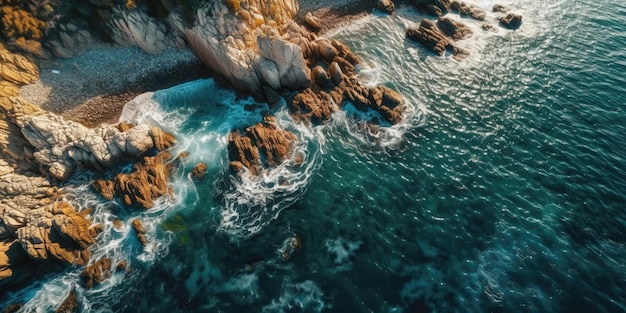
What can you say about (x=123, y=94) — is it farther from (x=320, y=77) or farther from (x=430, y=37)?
(x=430, y=37)

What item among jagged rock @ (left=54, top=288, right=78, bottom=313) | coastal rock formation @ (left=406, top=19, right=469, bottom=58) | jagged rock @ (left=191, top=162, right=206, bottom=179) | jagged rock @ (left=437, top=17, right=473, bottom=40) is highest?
jagged rock @ (left=437, top=17, right=473, bottom=40)

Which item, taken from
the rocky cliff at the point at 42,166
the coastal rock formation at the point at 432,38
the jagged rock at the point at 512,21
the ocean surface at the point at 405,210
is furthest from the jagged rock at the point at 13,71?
the jagged rock at the point at 512,21

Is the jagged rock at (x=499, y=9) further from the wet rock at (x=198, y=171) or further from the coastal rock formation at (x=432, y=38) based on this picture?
the wet rock at (x=198, y=171)

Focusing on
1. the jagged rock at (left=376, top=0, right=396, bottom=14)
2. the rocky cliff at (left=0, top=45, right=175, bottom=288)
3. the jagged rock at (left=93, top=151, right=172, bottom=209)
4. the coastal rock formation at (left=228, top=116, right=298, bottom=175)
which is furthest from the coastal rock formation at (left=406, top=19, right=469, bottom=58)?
the jagged rock at (left=93, top=151, right=172, bottom=209)

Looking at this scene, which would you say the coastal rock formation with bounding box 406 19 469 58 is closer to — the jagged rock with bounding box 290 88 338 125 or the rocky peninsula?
the rocky peninsula

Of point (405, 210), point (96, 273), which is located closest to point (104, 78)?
point (96, 273)
